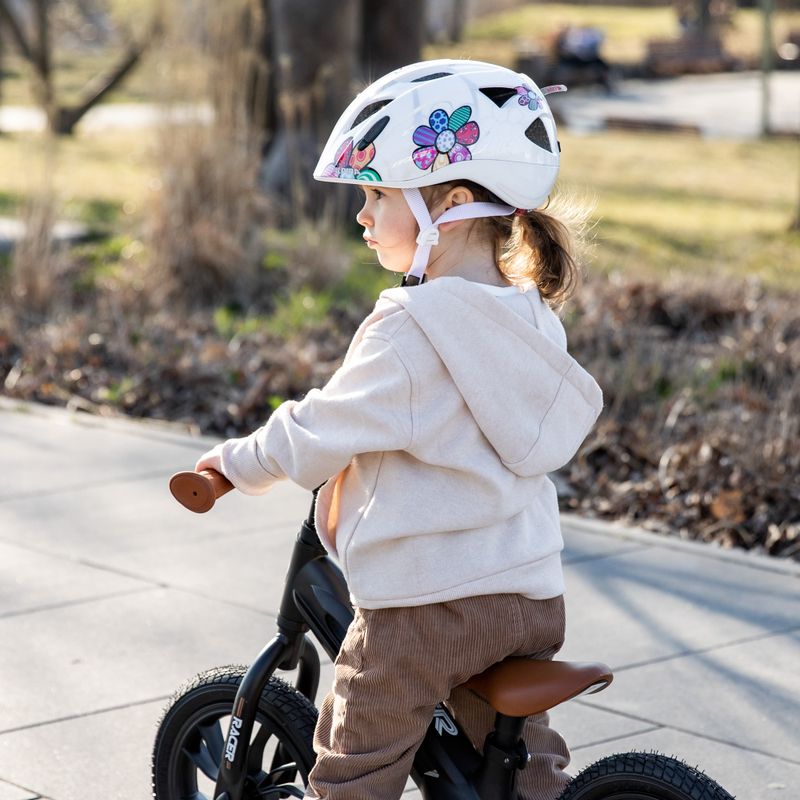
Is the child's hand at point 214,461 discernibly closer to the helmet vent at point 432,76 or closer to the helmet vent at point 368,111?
the helmet vent at point 368,111

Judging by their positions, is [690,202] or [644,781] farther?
[690,202]

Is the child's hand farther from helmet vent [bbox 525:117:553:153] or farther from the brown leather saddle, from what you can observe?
helmet vent [bbox 525:117:553:153]

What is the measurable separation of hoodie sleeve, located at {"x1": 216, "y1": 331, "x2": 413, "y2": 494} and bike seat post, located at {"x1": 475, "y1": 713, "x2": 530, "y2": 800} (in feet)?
1.72

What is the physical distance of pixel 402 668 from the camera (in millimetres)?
2510

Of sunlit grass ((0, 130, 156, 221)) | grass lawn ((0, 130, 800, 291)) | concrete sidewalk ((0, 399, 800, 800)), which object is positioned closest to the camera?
concrete sidewalk ((0, 399, 800, 800))

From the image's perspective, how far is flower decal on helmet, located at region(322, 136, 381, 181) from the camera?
8.40ft

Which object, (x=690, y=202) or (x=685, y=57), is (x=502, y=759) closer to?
(x=690, y=202)

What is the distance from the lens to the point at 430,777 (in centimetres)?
266

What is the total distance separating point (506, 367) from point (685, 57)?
37.3 metres

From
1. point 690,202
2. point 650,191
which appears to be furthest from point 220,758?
point 650,191

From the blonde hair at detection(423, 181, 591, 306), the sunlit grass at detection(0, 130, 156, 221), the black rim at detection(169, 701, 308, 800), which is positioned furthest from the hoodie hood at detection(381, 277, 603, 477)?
the sunlit grass at detection(0, 130, 156, 221)

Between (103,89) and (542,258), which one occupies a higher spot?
(542,258)

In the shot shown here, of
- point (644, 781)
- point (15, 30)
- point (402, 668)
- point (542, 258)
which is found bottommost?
point (15, 30)

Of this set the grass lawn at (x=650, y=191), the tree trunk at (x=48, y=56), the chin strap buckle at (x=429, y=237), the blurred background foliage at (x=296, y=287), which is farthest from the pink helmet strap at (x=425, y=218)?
the tree trunk at (x=48, y=56)
